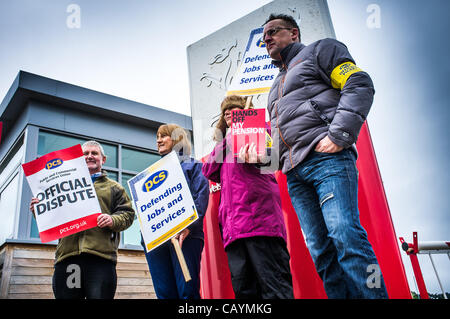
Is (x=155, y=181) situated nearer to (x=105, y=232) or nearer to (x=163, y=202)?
(x=163, y=202)

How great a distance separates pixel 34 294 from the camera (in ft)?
17.8

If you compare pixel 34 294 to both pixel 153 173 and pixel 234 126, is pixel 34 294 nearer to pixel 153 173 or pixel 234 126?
pixel 153 173

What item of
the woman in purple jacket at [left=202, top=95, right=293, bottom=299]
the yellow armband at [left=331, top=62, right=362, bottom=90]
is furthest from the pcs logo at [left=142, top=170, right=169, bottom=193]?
the yellow armband at [left=331, top=62, right=362, bottom=90]

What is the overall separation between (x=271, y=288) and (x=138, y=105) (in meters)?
6.73

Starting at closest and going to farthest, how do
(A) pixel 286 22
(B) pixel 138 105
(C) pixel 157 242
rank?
(A) pixel 286 22 < (C) pixel 157 242 < (B) pixel 138 105

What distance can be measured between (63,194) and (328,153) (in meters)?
2.05

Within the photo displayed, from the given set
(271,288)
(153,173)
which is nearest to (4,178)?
(153,173)

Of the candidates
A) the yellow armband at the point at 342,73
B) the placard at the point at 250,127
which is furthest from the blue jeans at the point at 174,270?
the yellow armband at the point at 342,73

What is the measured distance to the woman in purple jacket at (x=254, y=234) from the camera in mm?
2238

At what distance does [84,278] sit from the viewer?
2752 mm

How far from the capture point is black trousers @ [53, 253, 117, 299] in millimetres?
2695

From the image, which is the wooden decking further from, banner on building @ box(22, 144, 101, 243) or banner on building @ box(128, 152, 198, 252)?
banner on building @ box(128, 152, 198, 252)

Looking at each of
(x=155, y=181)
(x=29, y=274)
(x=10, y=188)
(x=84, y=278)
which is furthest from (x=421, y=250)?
(x=10, y=188)
